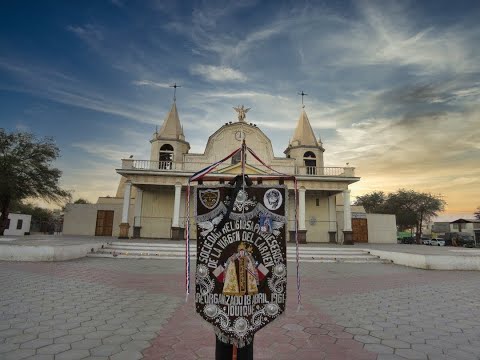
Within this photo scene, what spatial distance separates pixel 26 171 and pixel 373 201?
5079 centimetres

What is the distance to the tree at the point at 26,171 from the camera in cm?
2072

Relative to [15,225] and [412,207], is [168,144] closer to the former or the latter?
[15,225]

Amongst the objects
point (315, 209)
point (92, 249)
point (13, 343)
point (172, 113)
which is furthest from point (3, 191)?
point (315, 209)

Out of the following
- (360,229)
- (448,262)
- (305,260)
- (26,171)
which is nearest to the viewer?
(448,262)

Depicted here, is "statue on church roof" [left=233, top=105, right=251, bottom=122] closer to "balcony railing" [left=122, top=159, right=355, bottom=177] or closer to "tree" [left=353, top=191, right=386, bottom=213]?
"balcony railing" [left=122, top=159, right=355, bottom=177]

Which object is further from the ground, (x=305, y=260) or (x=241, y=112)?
(x=241, y=112)

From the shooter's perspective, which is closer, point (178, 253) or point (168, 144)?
point (178, 253)

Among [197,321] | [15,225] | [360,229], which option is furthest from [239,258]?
[15,225]

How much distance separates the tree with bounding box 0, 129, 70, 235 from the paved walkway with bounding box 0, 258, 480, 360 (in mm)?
15963

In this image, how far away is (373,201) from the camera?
5122cm

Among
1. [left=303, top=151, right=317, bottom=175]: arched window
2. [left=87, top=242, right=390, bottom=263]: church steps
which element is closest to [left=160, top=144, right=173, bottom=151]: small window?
[left=87, top=242, right=390, bottom=263]: church steps

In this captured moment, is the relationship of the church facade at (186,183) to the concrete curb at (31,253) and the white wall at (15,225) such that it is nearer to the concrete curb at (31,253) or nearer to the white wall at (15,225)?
the concrete curb at (31,253)

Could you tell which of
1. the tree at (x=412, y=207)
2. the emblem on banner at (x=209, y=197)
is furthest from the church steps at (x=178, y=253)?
the tree at (x=412, y=207)

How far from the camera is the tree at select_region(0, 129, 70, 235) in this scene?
68.0 ft
